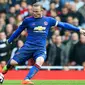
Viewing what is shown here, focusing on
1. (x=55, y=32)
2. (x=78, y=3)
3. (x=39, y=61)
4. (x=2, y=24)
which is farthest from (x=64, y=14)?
(x=39, y=61)

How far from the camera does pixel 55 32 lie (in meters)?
15.7

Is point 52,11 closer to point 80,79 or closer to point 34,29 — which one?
point 80,79

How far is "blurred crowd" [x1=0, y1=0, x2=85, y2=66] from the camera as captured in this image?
1518cm

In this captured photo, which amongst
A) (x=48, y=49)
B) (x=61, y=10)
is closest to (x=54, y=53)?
→ (x=48, y=49)

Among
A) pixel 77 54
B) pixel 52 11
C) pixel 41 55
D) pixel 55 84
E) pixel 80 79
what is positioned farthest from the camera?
pixel 52 11

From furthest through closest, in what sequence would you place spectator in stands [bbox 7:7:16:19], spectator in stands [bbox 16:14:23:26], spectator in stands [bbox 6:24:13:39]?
spectator in stands [bbox 7:7:16:19] < spectator in stands [bbox 16:14:23:26] < spectator in stands [bbox 6:24:13:39]

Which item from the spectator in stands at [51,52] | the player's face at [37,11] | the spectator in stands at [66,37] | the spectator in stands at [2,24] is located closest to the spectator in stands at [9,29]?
the spectator in stands at [2,24]

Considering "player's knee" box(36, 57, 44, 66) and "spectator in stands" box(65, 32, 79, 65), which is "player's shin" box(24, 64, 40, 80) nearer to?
"player's knee" box(36, 57, 44, 66)

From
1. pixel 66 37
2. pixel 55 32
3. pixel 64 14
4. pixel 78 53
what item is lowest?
pixel 78 53

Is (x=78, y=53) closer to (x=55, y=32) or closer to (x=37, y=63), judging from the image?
(x=55, y=32)

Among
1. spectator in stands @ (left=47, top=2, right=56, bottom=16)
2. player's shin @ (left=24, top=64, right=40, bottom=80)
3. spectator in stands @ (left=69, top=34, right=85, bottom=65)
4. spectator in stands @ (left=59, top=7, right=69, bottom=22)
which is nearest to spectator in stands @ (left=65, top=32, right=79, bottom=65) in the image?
spectator in stands @ (left=69, top=34, right=85, bottom=65)

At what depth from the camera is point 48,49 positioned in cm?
1545

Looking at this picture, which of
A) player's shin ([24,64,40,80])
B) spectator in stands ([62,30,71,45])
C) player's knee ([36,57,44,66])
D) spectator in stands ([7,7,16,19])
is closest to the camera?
player's shin ([24,64,40,80])

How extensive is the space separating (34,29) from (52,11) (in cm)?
635
